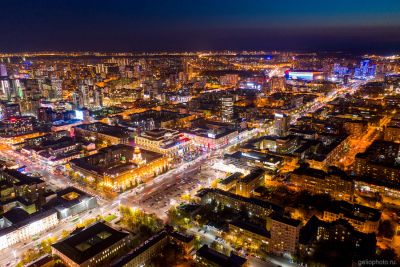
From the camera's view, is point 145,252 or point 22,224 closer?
point 145,252

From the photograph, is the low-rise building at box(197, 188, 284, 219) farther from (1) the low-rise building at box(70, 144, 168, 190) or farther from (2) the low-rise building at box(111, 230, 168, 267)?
(1) the low-rise building at box(70, 144, 168, 190)

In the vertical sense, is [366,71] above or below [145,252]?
above

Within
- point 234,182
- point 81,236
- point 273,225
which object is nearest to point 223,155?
point 234,182

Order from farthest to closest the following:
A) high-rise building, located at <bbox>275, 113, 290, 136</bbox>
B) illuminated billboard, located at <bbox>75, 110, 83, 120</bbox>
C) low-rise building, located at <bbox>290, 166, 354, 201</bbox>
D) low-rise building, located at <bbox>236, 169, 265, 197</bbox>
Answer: illuminated billboard, located at <bbox>75, 110, 83, 120</bbox> < high-rise building, located at <bbox>275, 113, 290, 136</bbox> < low-rise building, located at <bbox>236, 169, 265, 197</bbox> < low-rise building, located at <bbox>290, 166, 354, 201</bbox>

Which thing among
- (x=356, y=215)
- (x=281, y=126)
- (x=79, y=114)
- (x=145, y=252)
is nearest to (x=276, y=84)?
(x=281, y=126)

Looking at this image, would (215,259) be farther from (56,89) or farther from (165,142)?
(56,89)

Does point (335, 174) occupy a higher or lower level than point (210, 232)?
higher

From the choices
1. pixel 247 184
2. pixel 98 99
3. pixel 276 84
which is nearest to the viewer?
pixel 247 184

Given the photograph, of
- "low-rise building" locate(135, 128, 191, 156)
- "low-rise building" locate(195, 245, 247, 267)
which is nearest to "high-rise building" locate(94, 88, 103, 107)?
"low-rise building" locate(135, 128, 191, 156)

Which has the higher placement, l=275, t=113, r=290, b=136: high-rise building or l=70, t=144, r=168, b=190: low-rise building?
l=275, t=113, r=290, b=136: high-rise building

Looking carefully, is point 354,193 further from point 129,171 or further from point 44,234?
point 44,234

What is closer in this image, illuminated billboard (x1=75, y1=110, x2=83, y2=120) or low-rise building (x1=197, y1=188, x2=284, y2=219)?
low-rise building (x1=197, y1=188, x2=284, y2=219)
